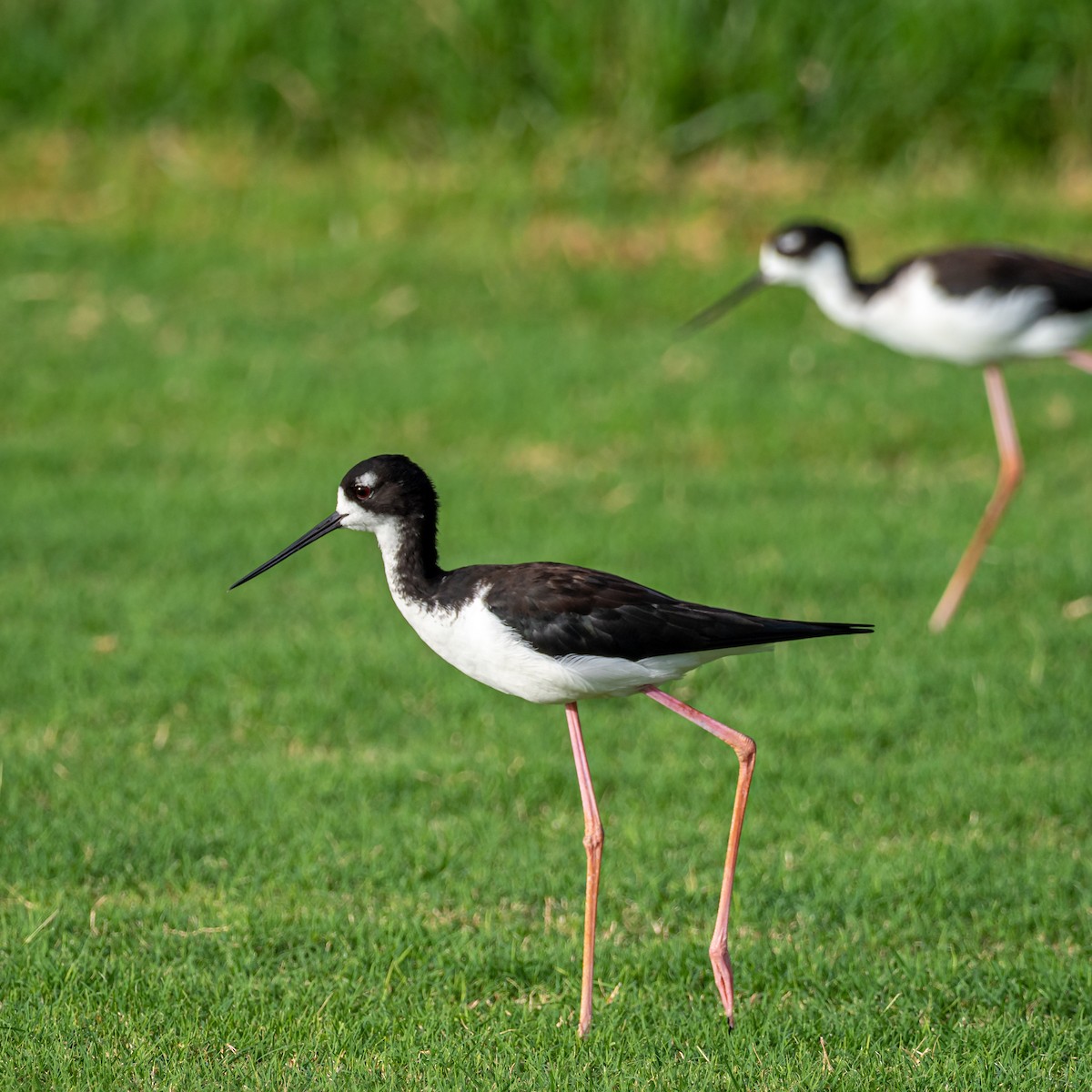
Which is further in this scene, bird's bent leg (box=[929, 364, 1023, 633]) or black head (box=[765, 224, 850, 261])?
black head (box=[765, 224, 850, 261])

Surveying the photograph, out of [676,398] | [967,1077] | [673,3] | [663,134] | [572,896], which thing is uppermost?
[673,3]

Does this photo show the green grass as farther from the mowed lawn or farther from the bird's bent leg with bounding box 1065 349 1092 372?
the bird's bent leg with bounding box 1065 349 1092 372

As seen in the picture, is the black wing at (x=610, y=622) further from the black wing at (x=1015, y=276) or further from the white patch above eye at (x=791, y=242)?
the white patch above eye at (x=791, y=242)

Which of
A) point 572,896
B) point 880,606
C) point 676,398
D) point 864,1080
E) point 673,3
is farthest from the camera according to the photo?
point 673,3

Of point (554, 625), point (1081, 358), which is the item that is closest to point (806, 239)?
point (1081, 358)

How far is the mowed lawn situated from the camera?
4.28m

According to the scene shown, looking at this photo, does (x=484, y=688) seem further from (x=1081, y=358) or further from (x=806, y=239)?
(x=1081, y=358)

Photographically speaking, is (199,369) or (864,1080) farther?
(199,369)

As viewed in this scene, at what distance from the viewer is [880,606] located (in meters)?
7.43

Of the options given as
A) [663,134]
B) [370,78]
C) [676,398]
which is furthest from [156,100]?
[676,398]

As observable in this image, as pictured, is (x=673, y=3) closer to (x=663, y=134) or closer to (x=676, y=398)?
(x=663, y=134)

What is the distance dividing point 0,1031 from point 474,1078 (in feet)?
3.51

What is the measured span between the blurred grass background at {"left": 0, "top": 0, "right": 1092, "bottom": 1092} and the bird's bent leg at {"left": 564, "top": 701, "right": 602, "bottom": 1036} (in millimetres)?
82

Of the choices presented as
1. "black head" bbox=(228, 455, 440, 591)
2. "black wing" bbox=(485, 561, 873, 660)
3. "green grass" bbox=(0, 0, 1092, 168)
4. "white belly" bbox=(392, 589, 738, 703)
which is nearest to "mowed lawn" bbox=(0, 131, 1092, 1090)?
"green grass" bbox=(0, 0, 1092, 168)
